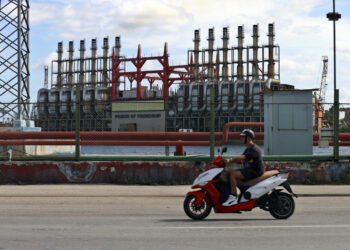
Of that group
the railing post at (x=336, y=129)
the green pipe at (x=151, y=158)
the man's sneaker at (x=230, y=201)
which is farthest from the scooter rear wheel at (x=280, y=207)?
the railing post at (x=336, y=129)

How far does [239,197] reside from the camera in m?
8.64

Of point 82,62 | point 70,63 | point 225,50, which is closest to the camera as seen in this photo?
point 225,50

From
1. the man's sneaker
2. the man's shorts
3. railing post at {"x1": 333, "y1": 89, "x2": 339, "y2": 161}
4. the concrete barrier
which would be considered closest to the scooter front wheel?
the man's sneaker

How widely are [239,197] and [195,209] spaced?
70 centimetres

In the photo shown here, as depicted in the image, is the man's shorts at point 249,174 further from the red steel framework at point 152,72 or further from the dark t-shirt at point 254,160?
the red steel framework at point 152,72

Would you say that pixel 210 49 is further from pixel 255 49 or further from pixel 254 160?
pixel 254 160

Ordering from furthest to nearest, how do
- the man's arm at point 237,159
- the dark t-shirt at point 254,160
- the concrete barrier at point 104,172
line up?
the concrete barrier at point 104,172
the dark t-shirt at point 254,160
the man's arm at point 237,159

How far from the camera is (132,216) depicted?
9109 mm

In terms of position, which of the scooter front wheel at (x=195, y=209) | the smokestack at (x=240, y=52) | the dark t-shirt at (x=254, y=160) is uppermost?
the smokestack at (x=240, y=52)

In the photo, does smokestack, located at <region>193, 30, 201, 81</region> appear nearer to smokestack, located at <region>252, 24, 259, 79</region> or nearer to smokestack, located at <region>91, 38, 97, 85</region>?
smokestack, located at <region>252, 24, 259, 79</region>

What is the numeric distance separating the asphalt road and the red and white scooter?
189 millimetres

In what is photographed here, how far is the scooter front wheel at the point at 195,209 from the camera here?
28.4ft

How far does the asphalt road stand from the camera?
6.48 meters

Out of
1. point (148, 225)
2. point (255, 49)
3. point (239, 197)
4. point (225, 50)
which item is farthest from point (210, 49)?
point (148, 225)
